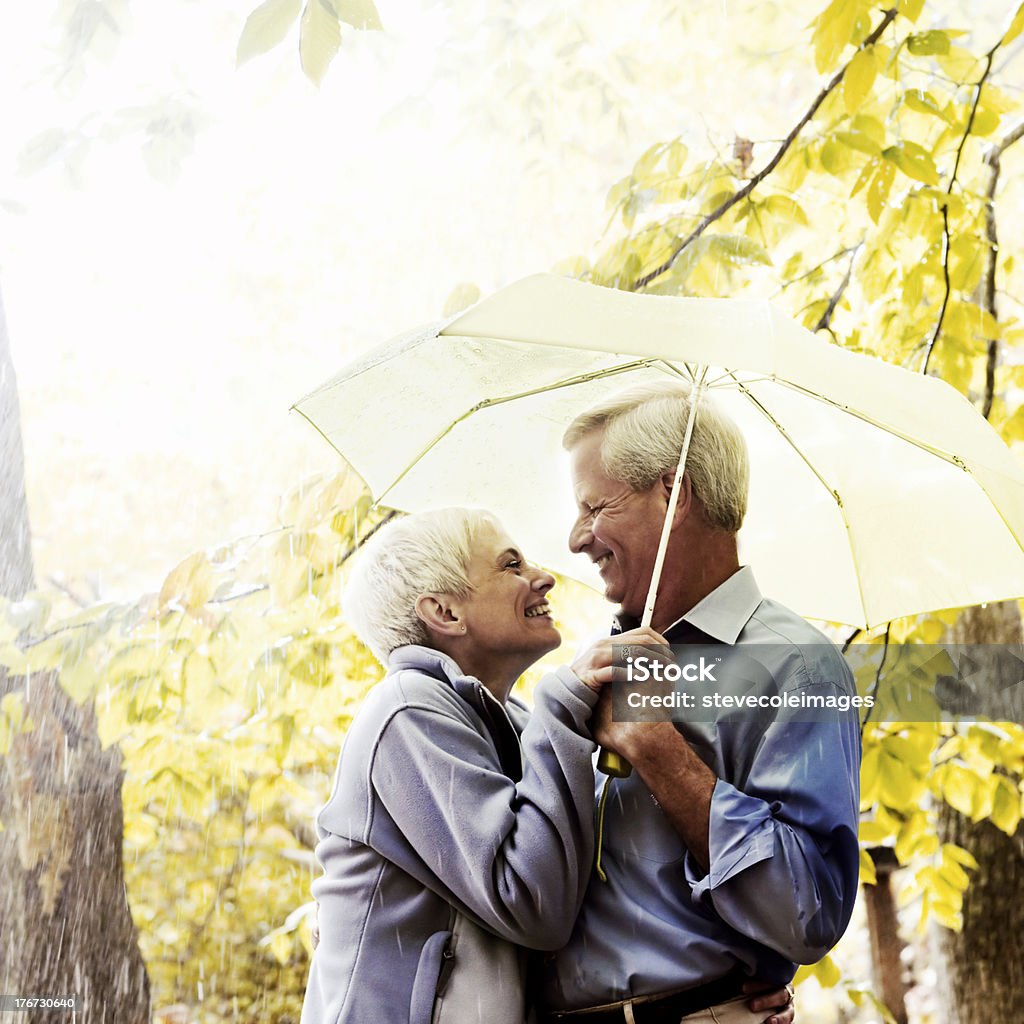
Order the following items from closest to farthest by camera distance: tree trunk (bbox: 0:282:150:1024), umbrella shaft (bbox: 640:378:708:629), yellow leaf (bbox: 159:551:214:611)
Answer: umbrella shaft (bbox: 640:378:708:629)
yellow leaf (bbox: 159:551:214:611)
tree trunk (bbox: 0:282:150:1024)

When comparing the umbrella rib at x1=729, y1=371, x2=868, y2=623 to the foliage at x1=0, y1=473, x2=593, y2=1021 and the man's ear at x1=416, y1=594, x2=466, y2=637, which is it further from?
the foliage at x1=0, y1=473, x2=593, y2=1021

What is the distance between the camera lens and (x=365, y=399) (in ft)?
7.33

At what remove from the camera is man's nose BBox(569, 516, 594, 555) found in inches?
73.9

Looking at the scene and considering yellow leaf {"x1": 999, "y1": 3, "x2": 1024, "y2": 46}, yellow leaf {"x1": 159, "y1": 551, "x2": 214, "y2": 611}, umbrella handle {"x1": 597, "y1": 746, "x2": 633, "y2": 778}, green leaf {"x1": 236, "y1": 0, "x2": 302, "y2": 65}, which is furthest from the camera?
yellow leaf {"x1": 159, "y1": 551, "x2": 214, "y2": 611}

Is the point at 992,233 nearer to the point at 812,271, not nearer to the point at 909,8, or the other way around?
the point at 812,271

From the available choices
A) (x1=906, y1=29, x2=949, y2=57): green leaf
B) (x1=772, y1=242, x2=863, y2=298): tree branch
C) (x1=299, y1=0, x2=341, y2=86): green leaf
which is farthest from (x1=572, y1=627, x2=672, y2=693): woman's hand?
(x1=772, y1=242, x2=863, y2=298): tree branch

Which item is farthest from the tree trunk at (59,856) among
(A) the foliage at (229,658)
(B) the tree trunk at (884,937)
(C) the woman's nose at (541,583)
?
(B) the tree trunk at (884,937)

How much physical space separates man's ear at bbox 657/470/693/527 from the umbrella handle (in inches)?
16.5

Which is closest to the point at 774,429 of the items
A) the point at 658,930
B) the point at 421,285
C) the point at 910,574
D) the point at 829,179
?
the point at 910,574

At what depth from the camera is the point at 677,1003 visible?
1.57 metres

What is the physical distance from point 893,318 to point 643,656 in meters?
2.45

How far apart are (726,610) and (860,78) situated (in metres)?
1.44

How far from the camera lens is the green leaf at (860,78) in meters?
2.56

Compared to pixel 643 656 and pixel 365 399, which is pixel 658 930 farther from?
pixel 365 399
